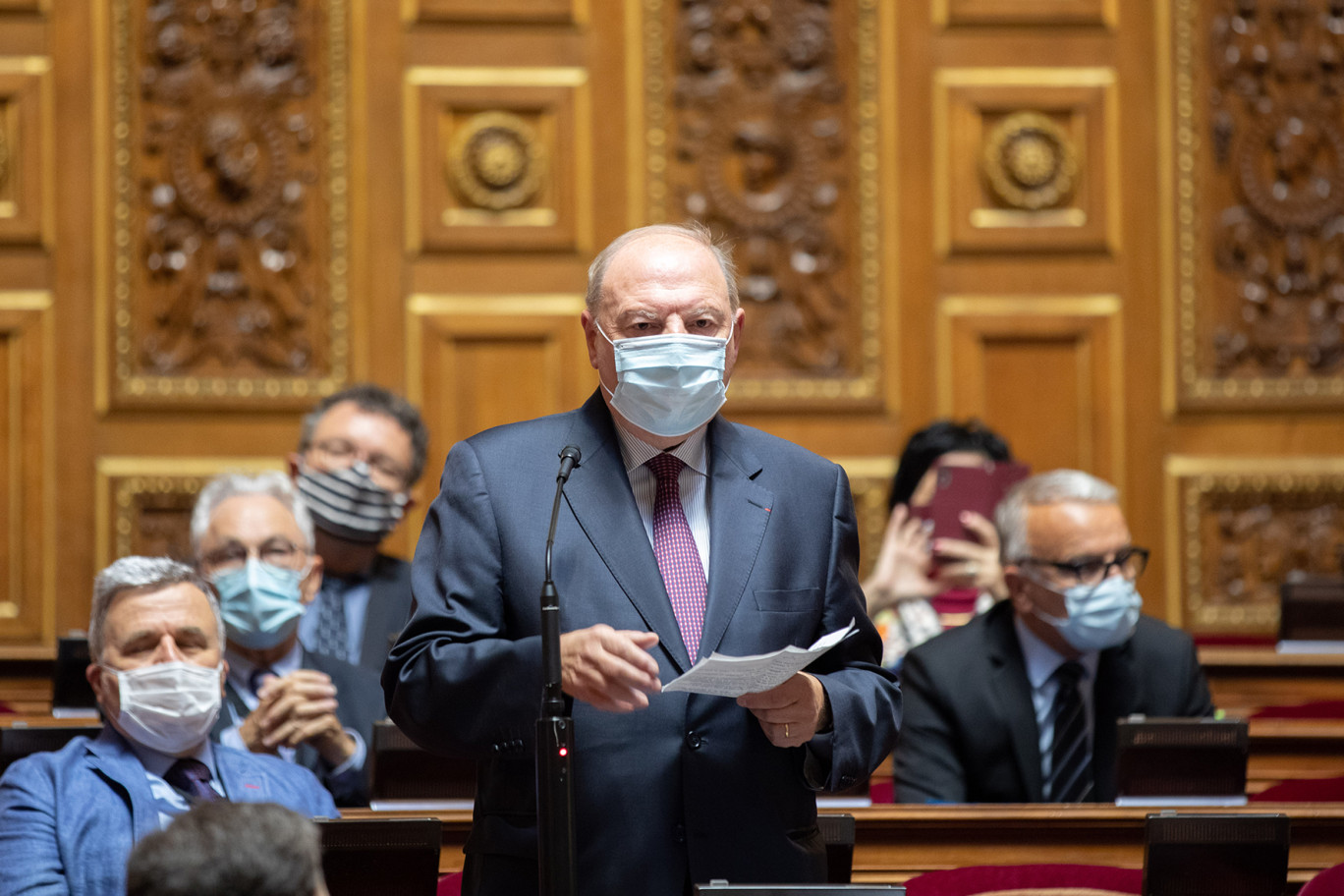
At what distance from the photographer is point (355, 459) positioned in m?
4.41

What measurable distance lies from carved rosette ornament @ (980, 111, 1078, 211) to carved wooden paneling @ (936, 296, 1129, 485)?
1.25 ft

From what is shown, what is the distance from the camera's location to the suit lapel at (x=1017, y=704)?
3607 mm

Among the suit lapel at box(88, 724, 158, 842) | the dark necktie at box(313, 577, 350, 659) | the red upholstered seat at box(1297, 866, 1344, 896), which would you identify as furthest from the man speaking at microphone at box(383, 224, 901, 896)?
the dark necktie at box(313, 577, 350, 659)

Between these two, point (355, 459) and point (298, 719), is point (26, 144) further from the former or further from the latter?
point (298, 719)

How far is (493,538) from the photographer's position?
2090 mm

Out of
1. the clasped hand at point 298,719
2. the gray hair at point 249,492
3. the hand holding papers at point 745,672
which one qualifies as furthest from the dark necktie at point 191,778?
the hand holding papers at point 745,672

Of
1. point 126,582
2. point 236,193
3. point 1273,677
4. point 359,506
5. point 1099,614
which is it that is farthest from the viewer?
point 236,193

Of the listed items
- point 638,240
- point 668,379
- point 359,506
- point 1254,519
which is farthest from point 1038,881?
point 1254,519

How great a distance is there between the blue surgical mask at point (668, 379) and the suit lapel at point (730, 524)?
9cm

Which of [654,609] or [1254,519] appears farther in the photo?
[1254,519]

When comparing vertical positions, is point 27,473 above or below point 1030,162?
below

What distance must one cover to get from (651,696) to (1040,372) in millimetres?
4177

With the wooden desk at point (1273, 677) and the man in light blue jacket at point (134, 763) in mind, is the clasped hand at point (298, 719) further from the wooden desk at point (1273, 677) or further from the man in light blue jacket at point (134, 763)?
the wooden desk at point (1273, 677)

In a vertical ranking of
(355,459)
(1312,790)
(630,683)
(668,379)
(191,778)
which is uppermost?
(668,379)
